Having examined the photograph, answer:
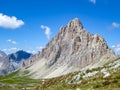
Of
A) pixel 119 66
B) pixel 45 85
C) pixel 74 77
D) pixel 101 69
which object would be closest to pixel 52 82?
pixel 45 85

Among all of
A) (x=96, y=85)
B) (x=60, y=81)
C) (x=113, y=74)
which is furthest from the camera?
(x=60, y=81)

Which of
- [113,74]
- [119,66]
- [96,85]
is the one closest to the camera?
[96,85]

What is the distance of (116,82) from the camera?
3984cm

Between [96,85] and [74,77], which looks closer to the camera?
[96,85]

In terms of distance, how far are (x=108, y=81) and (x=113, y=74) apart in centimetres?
434

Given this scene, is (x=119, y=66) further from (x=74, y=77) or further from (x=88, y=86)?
(x=88, y=86)

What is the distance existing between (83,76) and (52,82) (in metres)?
8.69

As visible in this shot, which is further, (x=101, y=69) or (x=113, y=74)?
(x=101, y=69)

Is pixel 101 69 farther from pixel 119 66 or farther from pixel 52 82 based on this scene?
pixel 52 82

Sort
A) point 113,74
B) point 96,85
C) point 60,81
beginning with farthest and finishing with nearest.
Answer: point 60,81
point 113,74
point 96,85

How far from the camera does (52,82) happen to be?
5906 centimetres

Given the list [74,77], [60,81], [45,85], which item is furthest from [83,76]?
[45,85]

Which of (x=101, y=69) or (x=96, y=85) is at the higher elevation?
(x=101, y=69)

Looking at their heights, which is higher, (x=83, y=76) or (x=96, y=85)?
(x=83, y=76)
